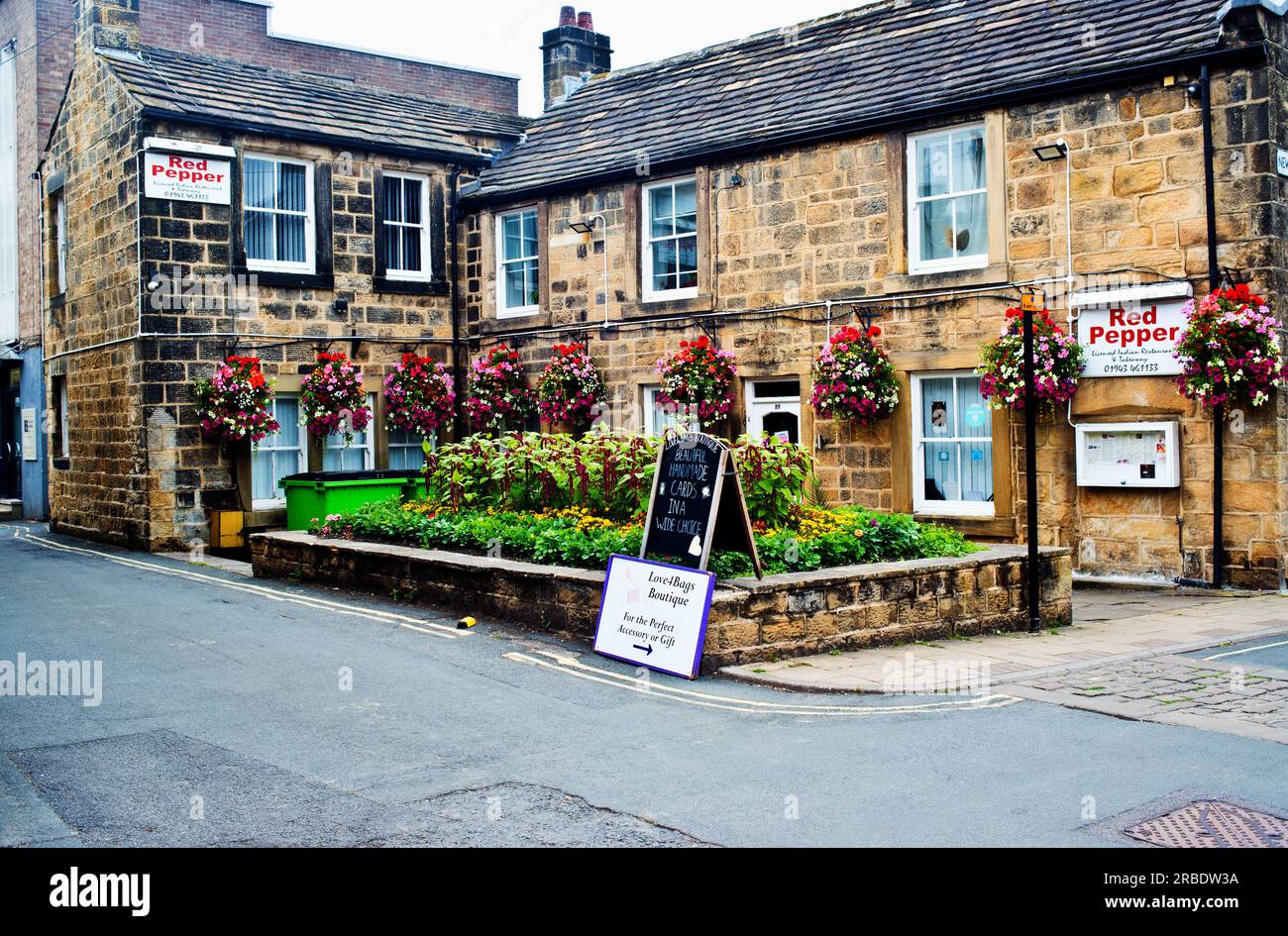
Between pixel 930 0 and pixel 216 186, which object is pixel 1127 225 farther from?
pixel 216 186

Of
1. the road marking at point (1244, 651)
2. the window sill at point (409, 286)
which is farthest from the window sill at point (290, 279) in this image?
the road marking at point (1244, 651)

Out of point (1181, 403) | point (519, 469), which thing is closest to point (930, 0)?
point (1181, 403)

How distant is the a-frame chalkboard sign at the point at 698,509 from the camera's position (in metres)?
9.85

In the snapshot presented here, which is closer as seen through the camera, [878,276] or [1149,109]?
[1149,109]

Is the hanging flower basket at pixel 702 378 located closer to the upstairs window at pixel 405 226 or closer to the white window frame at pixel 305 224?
the upstairs window at pixel 405 226

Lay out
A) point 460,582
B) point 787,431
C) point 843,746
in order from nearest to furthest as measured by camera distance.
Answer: point 843,746
point 460,582
point 787,431

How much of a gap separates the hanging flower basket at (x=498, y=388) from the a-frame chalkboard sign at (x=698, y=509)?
10474 mm

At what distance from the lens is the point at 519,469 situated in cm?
1356

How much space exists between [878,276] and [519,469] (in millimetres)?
5759

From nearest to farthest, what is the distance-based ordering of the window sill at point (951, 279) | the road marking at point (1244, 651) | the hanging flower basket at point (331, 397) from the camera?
the road marking at point (1244, 651) < the window sill at point (951, 279) < the hanging flower basket at point (331, 397)

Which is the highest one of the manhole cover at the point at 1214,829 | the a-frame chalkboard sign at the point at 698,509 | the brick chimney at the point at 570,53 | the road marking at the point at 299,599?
the brick chimney at the point at 570,53

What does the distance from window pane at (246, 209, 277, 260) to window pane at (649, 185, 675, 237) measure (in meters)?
5.91

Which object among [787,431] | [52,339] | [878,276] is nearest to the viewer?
[878,276]

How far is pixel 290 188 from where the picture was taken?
19.8 metres
